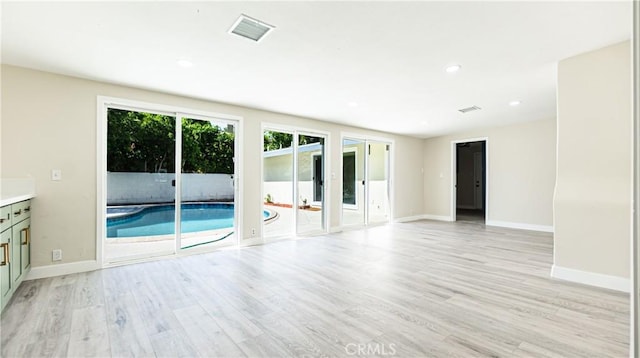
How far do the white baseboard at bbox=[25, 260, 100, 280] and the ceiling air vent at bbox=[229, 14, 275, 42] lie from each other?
10.8ft

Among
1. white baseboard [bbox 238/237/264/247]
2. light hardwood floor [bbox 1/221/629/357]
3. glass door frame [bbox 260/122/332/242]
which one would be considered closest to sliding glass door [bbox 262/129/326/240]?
glass door frame [bbox 260/122/332/242]

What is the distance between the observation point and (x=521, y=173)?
679 centimetres

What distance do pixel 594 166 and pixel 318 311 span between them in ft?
10.5

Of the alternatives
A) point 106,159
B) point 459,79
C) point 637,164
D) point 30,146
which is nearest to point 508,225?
point 459,79

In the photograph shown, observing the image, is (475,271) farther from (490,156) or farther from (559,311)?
(490,156)

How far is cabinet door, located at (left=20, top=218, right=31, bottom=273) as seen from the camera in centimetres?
296

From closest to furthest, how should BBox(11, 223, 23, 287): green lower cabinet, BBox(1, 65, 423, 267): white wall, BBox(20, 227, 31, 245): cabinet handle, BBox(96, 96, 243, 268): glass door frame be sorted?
BBox(11, 223, 23, 287): green lower cabinet < BBox(20, 227, 31, 245): cabinet handle < BBox(1, 65, 423, 267): white wall < BBox(96, 96, 243, 268): glass door frame

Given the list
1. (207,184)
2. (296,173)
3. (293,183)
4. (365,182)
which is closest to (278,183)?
(293,183)

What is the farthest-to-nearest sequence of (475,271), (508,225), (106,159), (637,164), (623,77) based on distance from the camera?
(508,225)
(106,159)
(475,271)
(623,77)
(637,164)

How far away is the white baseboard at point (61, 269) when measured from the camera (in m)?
3.30

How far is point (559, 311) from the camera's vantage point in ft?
8.15

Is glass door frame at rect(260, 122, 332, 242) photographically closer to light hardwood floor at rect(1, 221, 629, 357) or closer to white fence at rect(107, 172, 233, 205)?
white fence at rect(107, 172, 233, 205)

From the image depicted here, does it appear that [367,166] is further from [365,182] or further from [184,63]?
[184,63]

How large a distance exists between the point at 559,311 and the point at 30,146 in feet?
18.1
